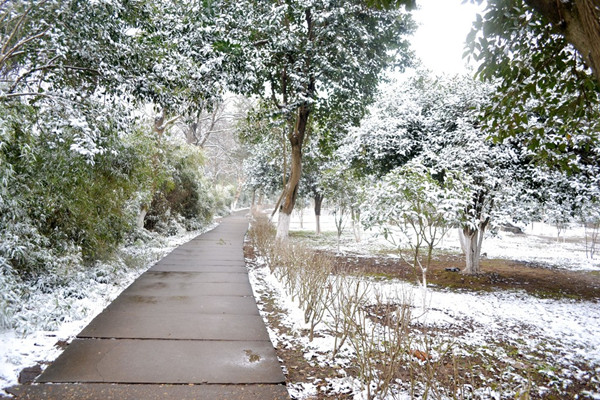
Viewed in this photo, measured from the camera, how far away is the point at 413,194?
231 inches

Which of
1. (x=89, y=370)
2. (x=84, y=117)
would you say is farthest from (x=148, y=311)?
(x=84, y=117)

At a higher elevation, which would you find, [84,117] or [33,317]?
[84,117]

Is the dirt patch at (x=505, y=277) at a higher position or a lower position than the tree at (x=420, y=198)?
lower

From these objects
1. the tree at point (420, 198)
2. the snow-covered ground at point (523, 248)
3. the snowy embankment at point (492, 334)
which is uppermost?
the tree at point (420, 198)

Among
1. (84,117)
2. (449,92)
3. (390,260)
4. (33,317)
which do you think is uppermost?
(449,92)

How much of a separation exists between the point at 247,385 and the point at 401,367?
5.68 feet

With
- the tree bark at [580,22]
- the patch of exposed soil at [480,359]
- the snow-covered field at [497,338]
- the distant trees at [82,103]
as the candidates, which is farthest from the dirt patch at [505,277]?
the tree bark at [580,22]

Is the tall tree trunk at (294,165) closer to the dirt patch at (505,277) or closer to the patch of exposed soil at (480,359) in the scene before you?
the patch of exposed soil at (480,359)

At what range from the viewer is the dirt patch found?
8664 millimetres

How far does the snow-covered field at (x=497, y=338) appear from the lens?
320cm

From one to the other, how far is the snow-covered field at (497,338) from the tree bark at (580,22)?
2434 millimetres

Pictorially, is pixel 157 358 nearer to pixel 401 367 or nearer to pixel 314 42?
pixel 401 367

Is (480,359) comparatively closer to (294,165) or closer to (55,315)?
(55,315)

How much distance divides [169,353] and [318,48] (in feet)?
26.0
